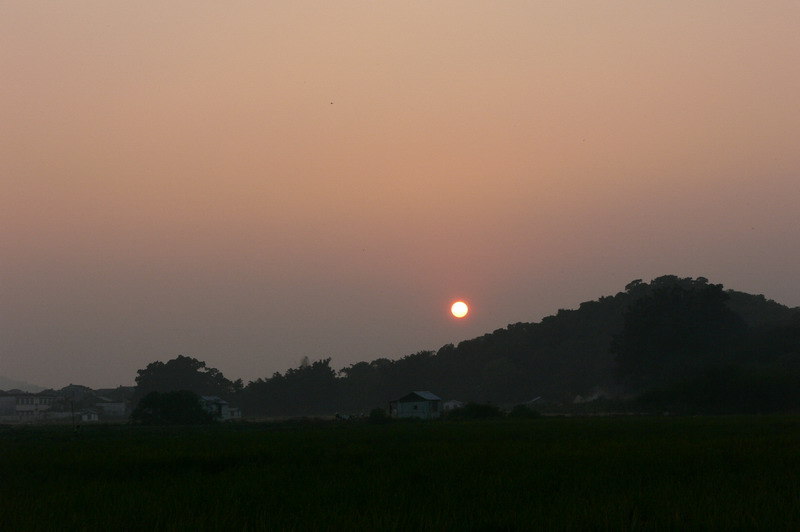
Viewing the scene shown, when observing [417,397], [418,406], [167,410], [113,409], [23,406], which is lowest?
[418,406]

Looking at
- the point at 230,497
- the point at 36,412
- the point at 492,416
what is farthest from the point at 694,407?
the point at 36,412

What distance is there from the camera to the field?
12.0 m

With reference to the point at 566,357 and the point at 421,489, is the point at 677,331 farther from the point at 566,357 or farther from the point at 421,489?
the point at 421,489

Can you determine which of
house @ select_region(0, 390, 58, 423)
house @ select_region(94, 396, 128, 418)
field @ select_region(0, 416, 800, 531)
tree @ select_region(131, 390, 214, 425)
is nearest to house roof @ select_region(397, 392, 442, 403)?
tree @ select_region(131, 390, 214, 425)

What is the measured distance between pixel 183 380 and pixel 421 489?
502ft

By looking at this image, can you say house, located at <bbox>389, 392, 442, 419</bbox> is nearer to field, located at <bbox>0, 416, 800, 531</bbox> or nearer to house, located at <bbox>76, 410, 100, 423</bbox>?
house, located at <bbox>76, 410, 100, 423</bbox>

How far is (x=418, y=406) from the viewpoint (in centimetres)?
9281

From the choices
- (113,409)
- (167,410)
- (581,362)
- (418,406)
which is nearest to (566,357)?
(581,362)

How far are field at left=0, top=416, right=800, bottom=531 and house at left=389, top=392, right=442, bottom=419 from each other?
67.8 m

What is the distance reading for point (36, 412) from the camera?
15988cm

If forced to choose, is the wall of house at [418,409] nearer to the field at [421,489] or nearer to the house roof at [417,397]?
the house roof at [417,397]

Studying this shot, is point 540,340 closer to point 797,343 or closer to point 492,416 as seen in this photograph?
point 797,343

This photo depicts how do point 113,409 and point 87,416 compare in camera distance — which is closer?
point 87,416

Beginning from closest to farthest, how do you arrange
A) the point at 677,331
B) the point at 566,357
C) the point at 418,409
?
the point at 418,409 < the point at 677,331 < the point at 566,357
